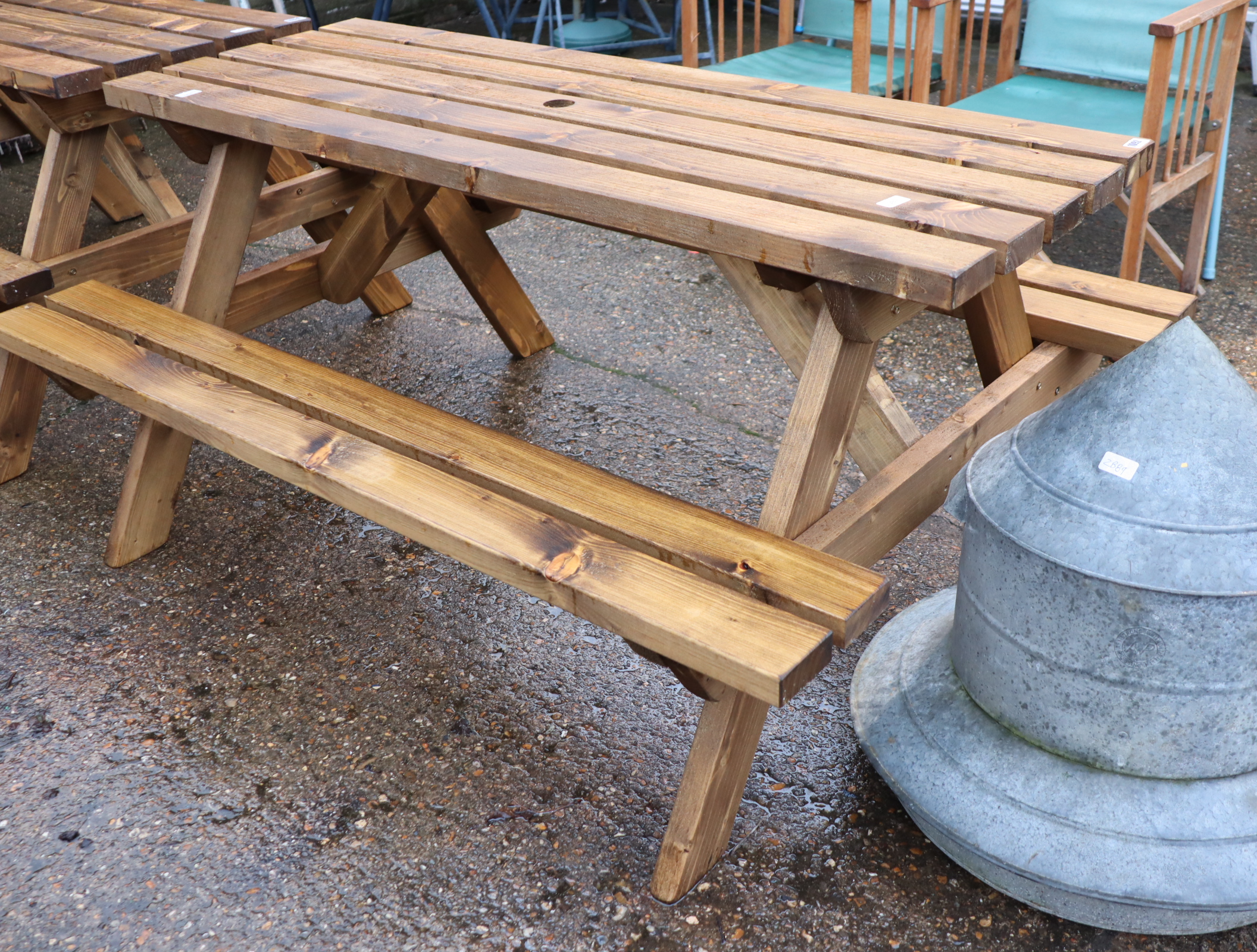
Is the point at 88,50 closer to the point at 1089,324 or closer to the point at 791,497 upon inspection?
the point at 791,497

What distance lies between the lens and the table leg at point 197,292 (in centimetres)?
217

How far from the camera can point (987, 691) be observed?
1.50 m

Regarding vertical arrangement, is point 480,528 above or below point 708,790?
above

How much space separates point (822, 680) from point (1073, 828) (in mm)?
612

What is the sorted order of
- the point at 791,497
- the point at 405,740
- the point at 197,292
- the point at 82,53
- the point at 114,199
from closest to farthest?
the point at 791,497 → the point at 405,740 → the point at 197,292 → the point at 82,53 → the point at 114,199

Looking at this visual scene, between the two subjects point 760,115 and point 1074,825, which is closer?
point 1074,825

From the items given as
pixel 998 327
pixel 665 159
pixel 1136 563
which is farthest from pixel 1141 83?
pixel 1136 563

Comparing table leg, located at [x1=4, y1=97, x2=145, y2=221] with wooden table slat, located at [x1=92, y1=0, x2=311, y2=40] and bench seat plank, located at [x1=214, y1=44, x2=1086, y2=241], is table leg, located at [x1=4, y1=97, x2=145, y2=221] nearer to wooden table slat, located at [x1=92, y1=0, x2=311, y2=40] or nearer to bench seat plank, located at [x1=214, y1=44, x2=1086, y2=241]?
wooden table slat, located at [x1=92, y1=0, x2=311, y2=40]

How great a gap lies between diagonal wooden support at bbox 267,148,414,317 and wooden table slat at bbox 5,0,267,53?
38 cm

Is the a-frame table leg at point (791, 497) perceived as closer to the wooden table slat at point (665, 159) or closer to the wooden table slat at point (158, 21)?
the wooden table slat at point (665, 159)

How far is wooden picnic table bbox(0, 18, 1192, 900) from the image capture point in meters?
1.40

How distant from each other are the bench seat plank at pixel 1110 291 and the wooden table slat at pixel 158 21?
181cm

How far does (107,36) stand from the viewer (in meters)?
2.49

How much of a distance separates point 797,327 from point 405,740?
94 cm
